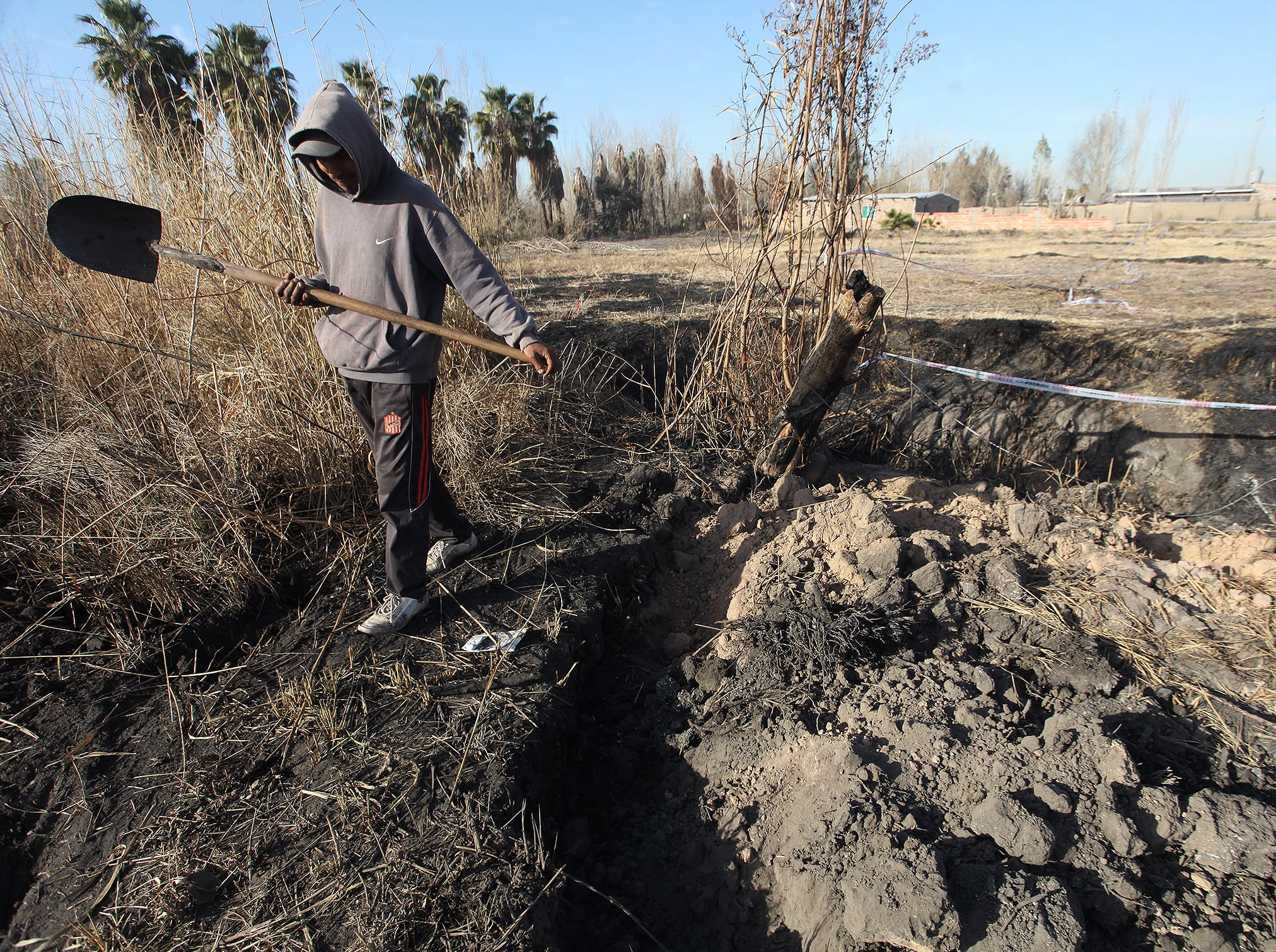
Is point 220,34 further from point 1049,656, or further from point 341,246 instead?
point 1049,656

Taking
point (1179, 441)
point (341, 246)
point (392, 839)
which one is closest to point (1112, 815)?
point (392, 839)

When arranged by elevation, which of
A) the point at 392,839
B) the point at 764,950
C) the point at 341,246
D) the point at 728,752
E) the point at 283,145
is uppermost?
the point at 283,145

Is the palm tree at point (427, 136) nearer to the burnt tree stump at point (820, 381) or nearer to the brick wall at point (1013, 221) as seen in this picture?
the burnt tree stump at point (820, 381)

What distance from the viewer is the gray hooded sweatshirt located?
7.22ft

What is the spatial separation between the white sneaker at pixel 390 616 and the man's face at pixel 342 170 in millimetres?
1434

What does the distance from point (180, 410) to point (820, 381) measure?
2883 millimetres

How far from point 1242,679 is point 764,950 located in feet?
6.29

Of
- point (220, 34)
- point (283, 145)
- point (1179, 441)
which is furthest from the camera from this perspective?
point (1179, 441)

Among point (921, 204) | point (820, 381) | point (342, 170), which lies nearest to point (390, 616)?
point (342, 170)

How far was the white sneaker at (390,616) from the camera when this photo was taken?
7.89 ft

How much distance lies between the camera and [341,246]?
227 cm

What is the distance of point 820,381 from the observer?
332cm

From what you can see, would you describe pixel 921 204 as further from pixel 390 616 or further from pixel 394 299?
pixel 390 616

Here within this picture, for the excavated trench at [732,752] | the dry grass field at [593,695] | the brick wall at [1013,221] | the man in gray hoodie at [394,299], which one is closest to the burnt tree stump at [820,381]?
the dry grass field at [593,695]
